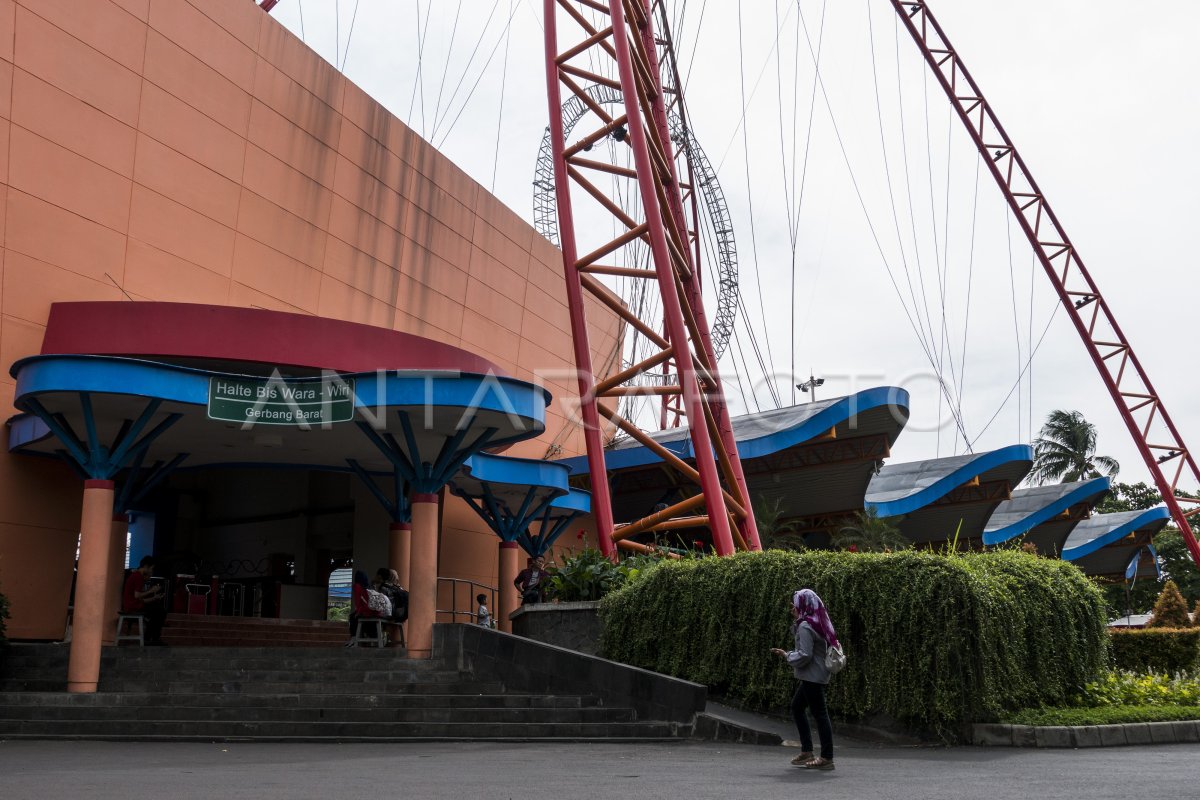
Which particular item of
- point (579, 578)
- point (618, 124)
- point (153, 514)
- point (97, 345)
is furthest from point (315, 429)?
point (153, 514)

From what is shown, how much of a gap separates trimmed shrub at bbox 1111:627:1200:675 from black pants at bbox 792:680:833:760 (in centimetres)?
1457

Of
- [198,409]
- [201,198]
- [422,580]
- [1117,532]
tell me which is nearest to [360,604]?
[422,580]

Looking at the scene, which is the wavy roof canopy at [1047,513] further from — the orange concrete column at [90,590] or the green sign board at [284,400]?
the orange concrete column at [90,590]

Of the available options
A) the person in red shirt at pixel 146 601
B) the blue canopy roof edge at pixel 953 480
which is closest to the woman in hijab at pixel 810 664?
the person in red shirt at pixel 146 601

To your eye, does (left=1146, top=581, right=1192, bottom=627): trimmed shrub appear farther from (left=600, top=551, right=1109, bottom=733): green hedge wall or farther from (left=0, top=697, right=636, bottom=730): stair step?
(left=0, top=697, right=636, bottom=730): stair step

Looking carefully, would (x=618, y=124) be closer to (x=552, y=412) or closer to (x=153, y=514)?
(x=552, y=412)

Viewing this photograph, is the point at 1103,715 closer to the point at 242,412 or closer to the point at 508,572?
the point at 242,412

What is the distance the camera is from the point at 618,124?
21672mm

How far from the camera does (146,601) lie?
16469 mm

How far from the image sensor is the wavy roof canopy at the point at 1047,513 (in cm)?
4050

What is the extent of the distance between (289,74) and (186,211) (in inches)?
169

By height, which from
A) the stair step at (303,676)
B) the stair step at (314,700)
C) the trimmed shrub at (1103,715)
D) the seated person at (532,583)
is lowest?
the trimmed shrub at (1103,715)

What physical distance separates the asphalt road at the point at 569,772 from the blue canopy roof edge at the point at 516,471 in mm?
11470

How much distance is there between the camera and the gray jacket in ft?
29.0
